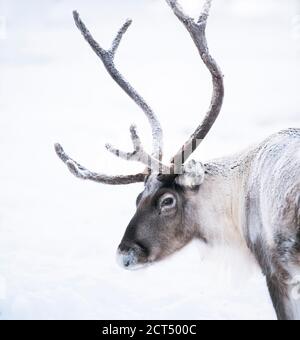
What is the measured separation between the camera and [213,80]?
1.79m

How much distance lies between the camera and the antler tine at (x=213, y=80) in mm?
1787

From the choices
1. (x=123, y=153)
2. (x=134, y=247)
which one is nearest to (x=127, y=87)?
(x=123, y=153)

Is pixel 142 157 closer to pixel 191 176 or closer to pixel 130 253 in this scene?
pixel 191 176

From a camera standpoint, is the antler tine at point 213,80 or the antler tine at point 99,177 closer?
the antler tine at point 213,80

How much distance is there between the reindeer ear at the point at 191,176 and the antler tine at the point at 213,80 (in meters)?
0.03

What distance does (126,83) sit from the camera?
2.04 m

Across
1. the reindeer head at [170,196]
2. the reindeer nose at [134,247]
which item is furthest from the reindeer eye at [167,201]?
the reindeer nose at [134,247]

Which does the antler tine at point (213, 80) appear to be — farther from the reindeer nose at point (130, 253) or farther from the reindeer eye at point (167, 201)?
the reindeer nose at point (130, 253)

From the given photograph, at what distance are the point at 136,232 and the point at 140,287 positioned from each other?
0.92 m

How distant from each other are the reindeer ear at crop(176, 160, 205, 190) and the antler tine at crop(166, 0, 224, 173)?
0.08 feet

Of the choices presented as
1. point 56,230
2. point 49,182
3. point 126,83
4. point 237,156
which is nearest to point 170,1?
point 126,83

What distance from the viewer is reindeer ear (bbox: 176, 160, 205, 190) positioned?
1769 mm

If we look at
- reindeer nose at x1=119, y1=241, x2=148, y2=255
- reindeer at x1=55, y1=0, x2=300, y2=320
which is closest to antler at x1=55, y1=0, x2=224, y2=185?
reindeer at x1=55, y1=0, x2=300, y2=320
